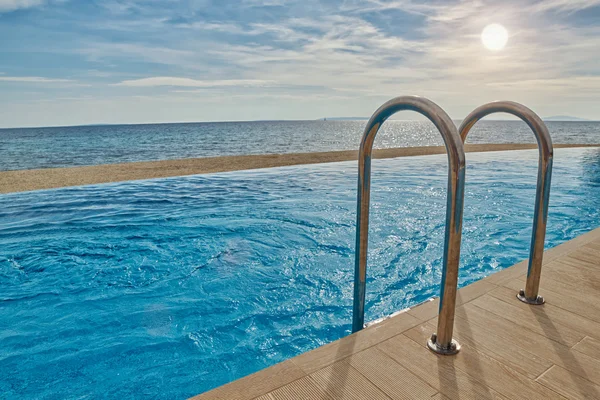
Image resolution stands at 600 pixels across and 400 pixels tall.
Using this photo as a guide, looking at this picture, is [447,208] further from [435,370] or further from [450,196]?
[435,370]

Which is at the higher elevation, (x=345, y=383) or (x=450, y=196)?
(x=450, y=196)

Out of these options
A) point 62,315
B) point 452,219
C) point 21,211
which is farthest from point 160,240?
point 452,219

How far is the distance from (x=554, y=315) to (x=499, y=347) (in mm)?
492

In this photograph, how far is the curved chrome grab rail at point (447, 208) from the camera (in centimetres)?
138

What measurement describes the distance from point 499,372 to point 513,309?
58cm

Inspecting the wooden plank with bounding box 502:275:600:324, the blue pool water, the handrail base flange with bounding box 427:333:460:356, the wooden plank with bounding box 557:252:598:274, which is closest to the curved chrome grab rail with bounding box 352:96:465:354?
the handrail base flange with bounding box 427:333:460:356

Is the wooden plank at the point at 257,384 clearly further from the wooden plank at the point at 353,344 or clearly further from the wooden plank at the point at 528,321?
the wooden plank at the point at 528,321

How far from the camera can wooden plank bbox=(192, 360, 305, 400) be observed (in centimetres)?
132

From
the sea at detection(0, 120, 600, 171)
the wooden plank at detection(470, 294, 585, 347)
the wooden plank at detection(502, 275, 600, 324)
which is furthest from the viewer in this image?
the sea at detection(0, 120, 600, 171)

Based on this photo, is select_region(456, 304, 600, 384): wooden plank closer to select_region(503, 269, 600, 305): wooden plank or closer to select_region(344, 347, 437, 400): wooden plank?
select_region(503, 269, 600, 305): wooden plank

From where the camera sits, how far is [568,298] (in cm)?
203

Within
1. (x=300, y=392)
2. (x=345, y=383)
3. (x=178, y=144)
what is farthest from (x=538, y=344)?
(x=178, y=144)

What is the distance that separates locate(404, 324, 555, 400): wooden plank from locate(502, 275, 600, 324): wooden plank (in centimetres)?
69

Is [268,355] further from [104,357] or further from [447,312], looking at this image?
[447,312]
